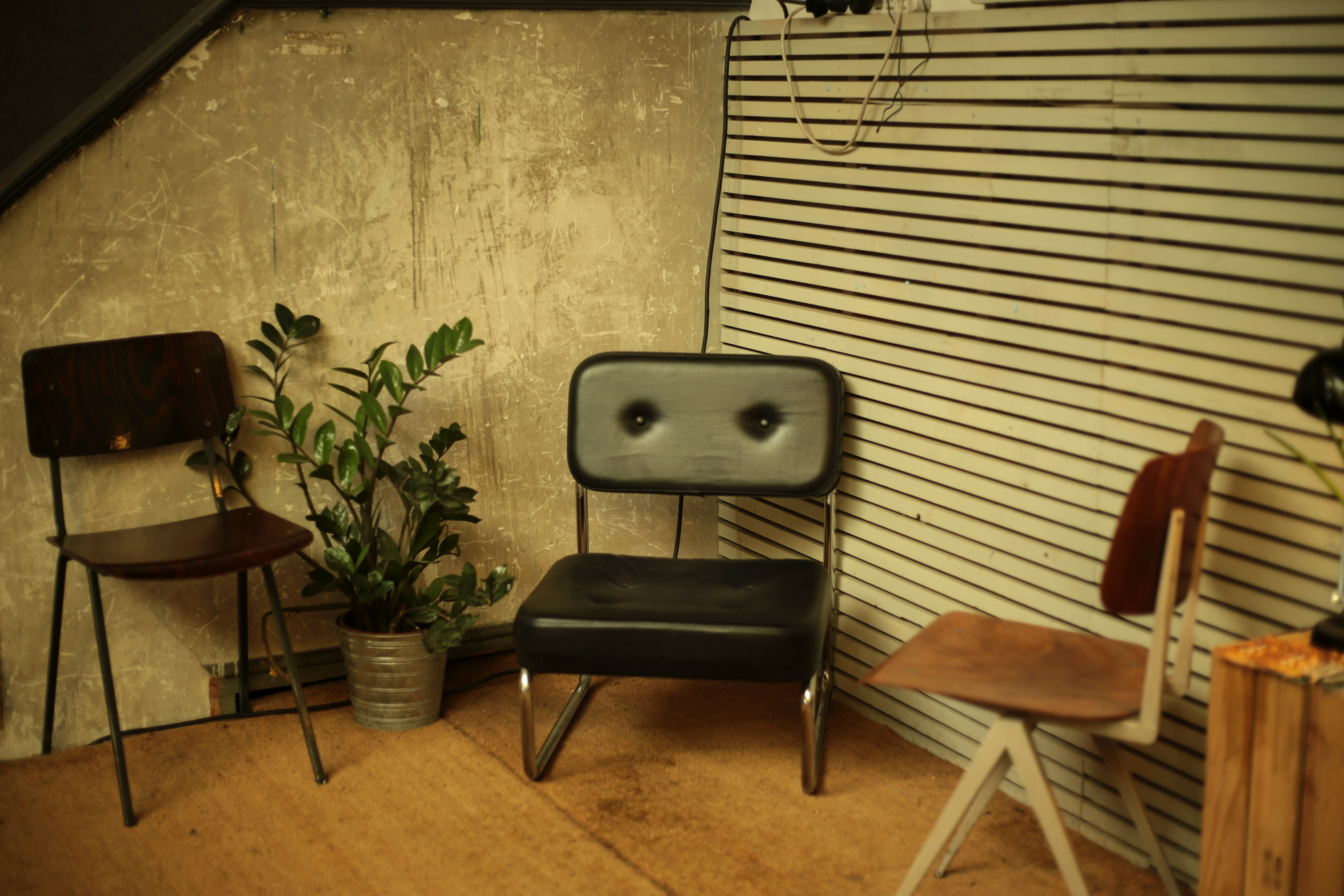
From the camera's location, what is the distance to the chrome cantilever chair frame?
251cm

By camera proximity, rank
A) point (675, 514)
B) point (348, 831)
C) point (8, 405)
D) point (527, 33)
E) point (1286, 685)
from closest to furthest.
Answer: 1. point (1286, 685)
2. point (348, 831)
3. point (8, 405)
4. point (527, 33)
5. point (675, 514)

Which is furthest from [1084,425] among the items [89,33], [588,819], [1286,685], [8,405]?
[89,33]

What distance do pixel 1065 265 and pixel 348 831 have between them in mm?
1949

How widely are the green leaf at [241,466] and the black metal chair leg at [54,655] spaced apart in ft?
1.41

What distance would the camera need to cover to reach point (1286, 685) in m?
1.72

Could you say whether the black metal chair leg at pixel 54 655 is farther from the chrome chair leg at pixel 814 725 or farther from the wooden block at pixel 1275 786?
the wooden block at pixel 1275 786

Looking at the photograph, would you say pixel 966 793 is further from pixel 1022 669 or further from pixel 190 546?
pixel 190 546

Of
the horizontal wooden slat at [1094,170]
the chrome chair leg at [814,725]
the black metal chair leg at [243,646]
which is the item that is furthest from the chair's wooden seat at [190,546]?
the horizontal wooden slat at [1094,170]

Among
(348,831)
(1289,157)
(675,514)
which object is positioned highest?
(1289,157)

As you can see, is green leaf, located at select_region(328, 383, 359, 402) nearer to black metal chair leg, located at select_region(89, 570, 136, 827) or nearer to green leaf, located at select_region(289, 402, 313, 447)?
green leaf, located at select_region(289, 402, 313, 447)

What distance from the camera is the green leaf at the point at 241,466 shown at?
Result: 288cm

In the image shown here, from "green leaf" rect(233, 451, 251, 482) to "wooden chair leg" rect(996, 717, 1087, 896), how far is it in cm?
197

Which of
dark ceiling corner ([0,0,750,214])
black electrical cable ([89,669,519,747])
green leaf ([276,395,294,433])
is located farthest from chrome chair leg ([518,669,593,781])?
dark ceiling corner ([0,0,750,214])

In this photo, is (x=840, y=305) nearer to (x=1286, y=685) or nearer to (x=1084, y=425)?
(x=1084, y=425)
